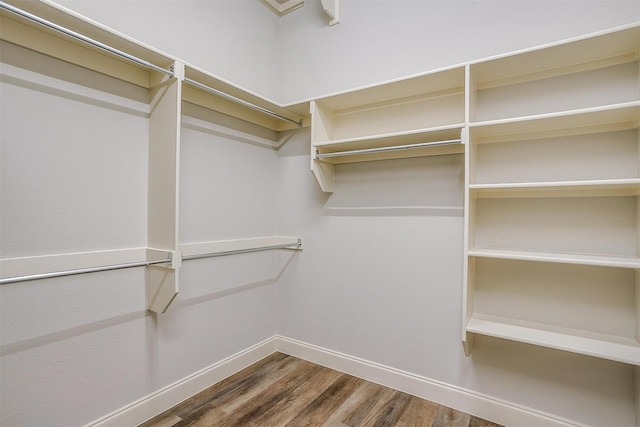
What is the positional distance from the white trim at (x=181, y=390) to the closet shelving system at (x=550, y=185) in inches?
59.1

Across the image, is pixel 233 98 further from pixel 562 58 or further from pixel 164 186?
pixel 562 58

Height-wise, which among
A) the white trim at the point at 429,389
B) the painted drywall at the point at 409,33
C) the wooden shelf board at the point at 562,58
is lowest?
the white trim at the point at 429,389

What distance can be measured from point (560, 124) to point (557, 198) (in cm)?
37

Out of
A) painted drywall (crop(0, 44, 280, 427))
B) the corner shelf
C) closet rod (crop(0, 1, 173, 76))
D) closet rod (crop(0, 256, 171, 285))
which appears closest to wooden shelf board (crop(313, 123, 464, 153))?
the corner shelf

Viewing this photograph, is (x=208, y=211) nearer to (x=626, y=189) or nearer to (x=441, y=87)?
(x=441, y=87)

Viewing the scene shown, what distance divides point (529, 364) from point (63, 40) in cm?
273

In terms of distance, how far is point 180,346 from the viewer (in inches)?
74.5

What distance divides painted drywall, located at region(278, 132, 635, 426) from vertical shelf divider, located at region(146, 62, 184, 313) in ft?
3.46

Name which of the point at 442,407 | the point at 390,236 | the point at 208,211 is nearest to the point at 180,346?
the point at 208,211

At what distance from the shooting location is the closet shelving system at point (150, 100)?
1.26 meters

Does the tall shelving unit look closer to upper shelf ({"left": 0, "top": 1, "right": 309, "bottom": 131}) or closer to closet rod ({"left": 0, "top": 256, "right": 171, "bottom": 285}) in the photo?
upper shelf ({"left": 0, "top": 1, "right": 309, "bottom": 131})

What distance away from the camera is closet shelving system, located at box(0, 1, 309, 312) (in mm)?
1263

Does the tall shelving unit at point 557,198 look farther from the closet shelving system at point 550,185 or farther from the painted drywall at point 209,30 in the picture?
the painted drywall at point 209,30

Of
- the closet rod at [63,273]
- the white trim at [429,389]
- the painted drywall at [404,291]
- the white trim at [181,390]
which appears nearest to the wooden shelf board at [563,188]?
the painted drywall at [404,291]
